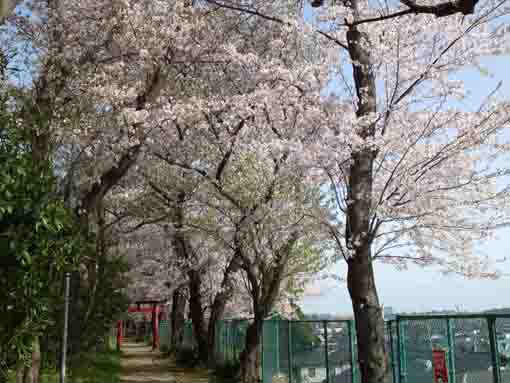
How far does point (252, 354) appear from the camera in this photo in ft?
46.9

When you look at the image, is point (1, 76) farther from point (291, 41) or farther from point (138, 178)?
point (138, 178)

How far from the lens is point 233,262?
17125 millimetres

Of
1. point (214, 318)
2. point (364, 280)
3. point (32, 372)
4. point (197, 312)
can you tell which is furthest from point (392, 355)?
point (197, 312)

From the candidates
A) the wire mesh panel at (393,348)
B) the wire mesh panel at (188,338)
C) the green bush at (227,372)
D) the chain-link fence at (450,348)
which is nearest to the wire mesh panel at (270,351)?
the green bush at (227,372)

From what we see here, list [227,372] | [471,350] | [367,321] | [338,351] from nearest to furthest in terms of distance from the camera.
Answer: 1. [471,350]
2. [367,321]
3. [338,351]
4. [227,372]

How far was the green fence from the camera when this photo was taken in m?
7.06

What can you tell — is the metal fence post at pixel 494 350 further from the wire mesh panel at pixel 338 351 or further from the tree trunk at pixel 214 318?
the tree trunk at pixel 214 318

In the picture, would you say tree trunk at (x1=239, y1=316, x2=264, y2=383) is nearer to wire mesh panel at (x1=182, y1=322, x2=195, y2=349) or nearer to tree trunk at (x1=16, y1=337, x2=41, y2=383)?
tree trunk at (x1=16, y1=337, x2=41, y2=383)

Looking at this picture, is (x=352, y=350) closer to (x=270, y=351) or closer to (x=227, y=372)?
(x=270, y=351)

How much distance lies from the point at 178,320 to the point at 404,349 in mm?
21384

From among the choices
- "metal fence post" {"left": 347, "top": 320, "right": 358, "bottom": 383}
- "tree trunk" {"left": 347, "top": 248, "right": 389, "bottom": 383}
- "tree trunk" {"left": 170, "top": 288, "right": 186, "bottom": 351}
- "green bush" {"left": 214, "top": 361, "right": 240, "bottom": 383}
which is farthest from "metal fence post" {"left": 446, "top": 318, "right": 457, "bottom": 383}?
"tree trunk" {"left": 170, "top": 288, "right": 186, "bottom": 351}

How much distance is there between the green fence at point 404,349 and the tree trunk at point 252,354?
245 mm

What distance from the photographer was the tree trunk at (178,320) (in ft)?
93.1

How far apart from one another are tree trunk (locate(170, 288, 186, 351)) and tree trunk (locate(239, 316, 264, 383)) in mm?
13308
